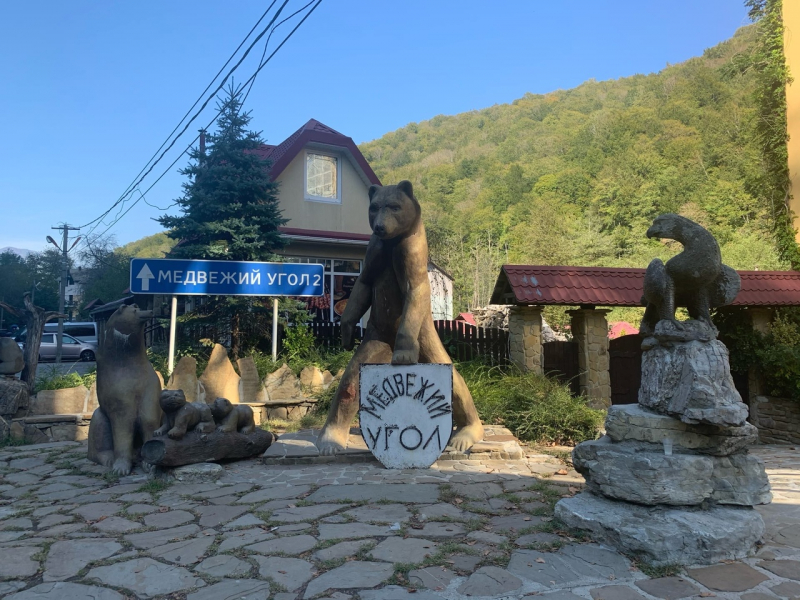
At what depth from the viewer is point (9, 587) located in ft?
9.17

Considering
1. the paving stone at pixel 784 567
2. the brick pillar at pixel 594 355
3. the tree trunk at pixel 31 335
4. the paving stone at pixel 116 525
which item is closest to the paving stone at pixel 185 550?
the paving stone at pixel 116 525

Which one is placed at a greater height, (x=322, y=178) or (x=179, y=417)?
(x=322, y=178)

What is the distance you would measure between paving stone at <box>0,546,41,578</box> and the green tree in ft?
22.1

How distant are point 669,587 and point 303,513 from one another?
7.52 ft

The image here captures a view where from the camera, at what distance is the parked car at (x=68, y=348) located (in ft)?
63.3

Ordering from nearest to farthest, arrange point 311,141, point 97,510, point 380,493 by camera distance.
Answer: point 97,510
point 380,493
point 311,141

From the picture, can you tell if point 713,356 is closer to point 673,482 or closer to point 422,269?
point 673,482

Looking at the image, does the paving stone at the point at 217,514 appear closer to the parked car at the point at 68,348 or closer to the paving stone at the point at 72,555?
the paving stone at the point at 72,555

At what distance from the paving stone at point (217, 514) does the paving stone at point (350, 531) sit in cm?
69

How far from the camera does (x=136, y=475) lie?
16.3 feet

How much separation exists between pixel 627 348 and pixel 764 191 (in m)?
6.11

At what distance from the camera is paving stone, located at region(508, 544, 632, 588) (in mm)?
2795

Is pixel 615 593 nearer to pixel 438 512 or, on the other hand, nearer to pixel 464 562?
pixel 464 562

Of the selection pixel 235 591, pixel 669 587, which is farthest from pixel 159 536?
pixel 669 587
